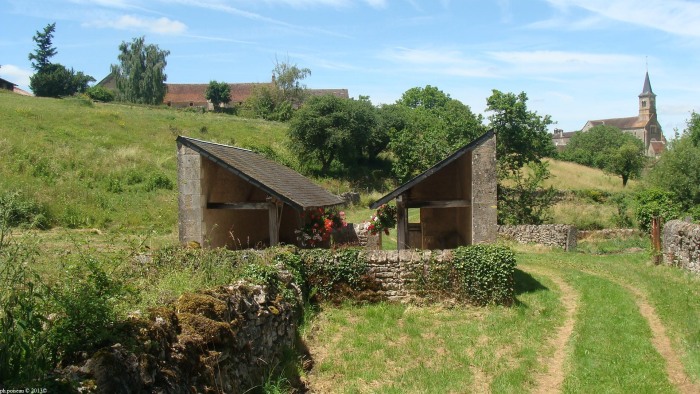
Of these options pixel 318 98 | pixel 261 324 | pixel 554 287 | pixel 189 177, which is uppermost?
pixel 318 98

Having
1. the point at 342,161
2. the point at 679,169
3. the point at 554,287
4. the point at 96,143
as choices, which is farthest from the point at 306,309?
the point at 342,161

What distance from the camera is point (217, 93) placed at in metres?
72.0

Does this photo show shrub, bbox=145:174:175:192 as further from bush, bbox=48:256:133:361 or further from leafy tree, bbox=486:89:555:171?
bush, bbox=48:256:133:361

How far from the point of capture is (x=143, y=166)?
30.6 meters

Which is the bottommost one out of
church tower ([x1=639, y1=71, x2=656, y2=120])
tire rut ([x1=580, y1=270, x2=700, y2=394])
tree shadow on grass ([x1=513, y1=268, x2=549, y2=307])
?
tire rut ([x1=580, y1=270, x2=700, y2=394])

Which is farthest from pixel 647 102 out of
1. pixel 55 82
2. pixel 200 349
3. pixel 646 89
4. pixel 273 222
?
pixel 200 349

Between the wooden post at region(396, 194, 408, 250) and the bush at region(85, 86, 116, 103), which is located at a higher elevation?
the bush at region(85, 86, 116, 103)

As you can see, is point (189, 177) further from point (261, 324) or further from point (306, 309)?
point (261, 324)

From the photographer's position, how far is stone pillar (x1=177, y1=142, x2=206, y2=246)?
13.9 m

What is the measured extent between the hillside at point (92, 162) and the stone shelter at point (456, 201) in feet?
25.1

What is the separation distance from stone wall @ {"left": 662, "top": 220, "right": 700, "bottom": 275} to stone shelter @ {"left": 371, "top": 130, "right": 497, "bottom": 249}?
5829 mm

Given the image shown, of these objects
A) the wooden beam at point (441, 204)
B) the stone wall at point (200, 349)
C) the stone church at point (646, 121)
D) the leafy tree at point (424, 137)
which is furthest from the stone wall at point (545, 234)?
the stone church at point (646, 121)

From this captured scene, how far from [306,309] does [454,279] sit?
3.36 meters

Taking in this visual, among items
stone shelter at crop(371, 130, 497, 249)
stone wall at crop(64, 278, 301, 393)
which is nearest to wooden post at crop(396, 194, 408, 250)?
stone shelter at crop(371, 130, 497, 249)
